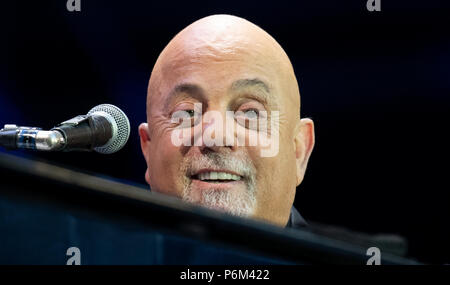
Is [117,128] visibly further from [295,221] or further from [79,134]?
[295,221]

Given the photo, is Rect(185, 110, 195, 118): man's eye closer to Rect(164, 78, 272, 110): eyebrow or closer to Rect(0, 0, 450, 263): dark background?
Rect(164, 78, 272, 110): eyebrow

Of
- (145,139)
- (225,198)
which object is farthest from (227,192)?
(145,139)

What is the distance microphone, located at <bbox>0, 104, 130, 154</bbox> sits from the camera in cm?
99

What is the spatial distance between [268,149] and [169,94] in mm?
276

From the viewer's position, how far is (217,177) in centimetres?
125

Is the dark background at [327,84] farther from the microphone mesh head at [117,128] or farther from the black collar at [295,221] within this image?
the microphone mesh head at [117,128]

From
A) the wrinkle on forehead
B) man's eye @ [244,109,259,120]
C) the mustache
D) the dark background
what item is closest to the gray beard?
the mustache

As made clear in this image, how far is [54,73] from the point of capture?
170 centimetres

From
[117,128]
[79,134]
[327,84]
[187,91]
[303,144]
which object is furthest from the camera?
[327,84]

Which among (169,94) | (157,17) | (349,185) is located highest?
(157,17)

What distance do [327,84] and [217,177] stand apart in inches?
22.3

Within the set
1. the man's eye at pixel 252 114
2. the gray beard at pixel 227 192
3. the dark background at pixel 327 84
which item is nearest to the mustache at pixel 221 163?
the gray beard at pixel 227 192
